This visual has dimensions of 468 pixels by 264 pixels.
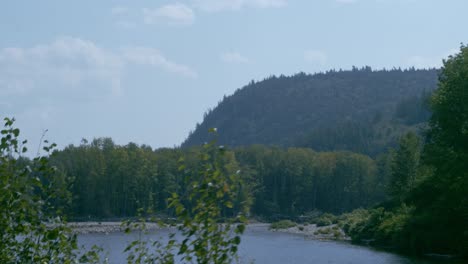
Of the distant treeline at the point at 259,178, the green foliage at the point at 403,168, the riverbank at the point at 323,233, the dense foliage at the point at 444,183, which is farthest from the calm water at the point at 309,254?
the distant treeline at the point at 259,178

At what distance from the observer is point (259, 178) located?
13200 cm

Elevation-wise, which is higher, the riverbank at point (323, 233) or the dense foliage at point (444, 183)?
the dense foliage at point (444, 183)

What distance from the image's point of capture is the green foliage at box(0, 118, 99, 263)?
8.70m

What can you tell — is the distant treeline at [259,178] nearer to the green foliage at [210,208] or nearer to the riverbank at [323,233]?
the riverbank at [323,233]

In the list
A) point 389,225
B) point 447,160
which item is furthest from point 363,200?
point 447,160

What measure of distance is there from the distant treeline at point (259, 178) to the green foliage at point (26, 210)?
317 ft

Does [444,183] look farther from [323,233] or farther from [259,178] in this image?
[259,178]

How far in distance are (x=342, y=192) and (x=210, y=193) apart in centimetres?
12659

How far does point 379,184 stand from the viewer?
4505 inches

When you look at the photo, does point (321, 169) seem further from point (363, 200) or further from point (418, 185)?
point (418, 185)

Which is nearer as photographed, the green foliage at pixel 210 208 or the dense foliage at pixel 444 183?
the green foliage at pixel 210 208

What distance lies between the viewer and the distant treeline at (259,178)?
359 ft

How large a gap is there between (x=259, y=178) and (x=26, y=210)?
123425mm

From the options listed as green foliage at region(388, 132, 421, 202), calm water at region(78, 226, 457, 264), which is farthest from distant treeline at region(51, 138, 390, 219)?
calm water at region(78, 226, 457, 264)
